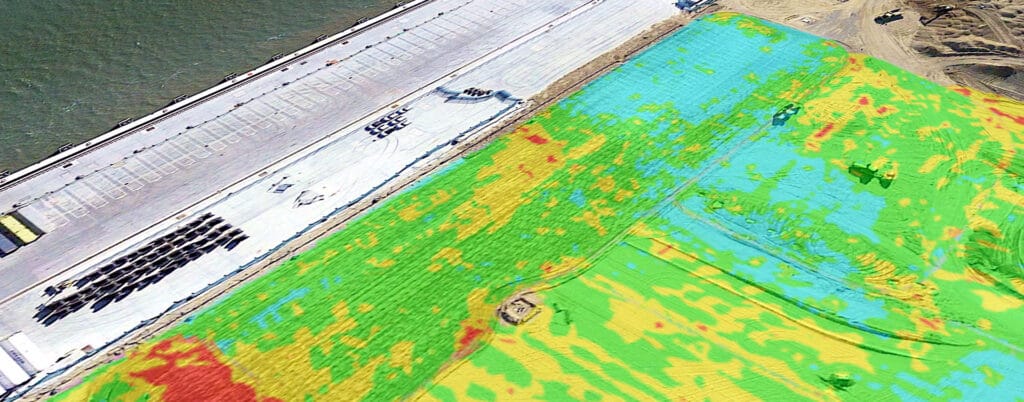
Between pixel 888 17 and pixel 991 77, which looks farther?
pixel 888 17

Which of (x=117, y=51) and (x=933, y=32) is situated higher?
(x=117, y=51)

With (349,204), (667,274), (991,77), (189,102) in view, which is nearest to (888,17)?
(991,77)

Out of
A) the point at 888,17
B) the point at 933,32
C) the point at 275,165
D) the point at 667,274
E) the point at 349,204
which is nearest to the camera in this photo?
the point at 667,274

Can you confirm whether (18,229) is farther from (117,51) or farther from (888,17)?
(888,17)

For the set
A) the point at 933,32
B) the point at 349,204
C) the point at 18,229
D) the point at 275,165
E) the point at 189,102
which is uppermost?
the point at 189,102

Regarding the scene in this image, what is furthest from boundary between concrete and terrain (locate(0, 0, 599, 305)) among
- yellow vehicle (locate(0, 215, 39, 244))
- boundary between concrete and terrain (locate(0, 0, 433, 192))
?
boundary between concrete and terrain (locate(0, 0, 433, 192))

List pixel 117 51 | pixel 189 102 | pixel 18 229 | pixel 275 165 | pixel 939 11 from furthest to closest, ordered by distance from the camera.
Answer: pixel 939 11, pixel 117 51, pixel 189 102, pixel 275 165, pixel 18 229

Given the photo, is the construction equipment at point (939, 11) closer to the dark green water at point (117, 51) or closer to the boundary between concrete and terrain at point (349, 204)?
the boundary between concrete and terrain at point (349, 204)
